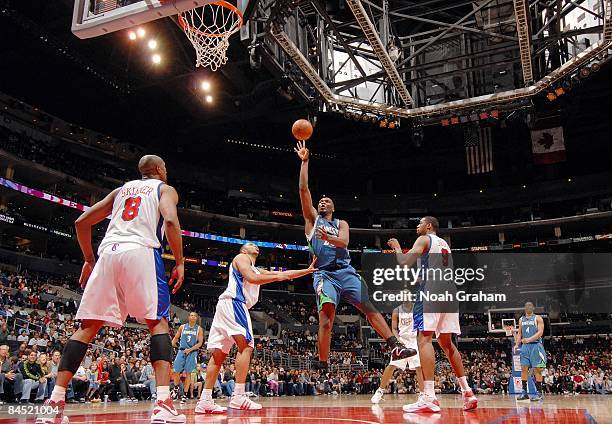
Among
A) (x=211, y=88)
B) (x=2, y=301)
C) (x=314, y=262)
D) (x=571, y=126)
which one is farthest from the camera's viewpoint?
(x=571, y=126)

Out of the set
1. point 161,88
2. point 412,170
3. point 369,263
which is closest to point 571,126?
point 412,170

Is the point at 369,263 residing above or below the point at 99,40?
below

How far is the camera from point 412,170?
36812 mm

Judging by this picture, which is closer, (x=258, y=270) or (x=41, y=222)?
(x=258, y=270)

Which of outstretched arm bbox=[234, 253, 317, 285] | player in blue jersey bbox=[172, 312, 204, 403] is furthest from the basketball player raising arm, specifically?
player in blue jersey bbox=[172, 312, 204, 403]

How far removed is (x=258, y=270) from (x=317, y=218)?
3.61ft

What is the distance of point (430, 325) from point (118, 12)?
5.25 meters

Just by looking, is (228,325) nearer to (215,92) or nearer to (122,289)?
(122,289)

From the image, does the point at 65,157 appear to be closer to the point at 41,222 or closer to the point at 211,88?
the point at 41,222

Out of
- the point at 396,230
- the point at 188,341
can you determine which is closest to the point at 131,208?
the point at 188,341

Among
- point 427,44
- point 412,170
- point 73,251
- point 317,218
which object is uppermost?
point 412,170

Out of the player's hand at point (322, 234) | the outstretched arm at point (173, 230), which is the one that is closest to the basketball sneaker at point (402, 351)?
the player's hand at point (322, 234)

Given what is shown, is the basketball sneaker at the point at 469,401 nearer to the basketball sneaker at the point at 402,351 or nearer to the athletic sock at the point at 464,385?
the athletic sock at the point at 464,385

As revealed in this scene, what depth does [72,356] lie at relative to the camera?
3678mm
